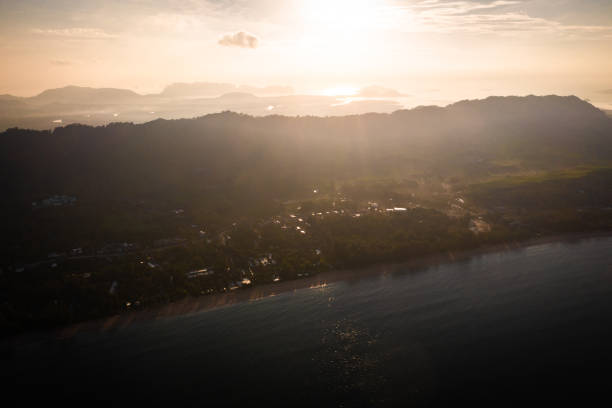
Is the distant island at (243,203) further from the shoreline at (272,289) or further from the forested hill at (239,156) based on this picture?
the shoreline at (272,289)

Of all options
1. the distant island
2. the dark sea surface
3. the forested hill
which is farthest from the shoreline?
the forested hill

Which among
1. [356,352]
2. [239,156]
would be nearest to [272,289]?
[356,352]

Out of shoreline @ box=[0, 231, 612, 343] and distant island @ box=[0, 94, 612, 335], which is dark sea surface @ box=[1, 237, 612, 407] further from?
distant island @ box=[0, 94, 612, 335]

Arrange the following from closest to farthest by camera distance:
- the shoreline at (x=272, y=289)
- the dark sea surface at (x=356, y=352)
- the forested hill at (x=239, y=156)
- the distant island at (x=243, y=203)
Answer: the dark sea surface at (x=356, y=352), the shoreline at (x=272, y=289), the distant island at (x=243, y=203), the forested hill at (x=239, y=156)

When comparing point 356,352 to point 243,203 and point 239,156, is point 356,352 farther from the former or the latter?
point 239,156

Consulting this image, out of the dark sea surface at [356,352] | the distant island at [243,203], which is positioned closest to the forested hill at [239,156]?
the distant island at [243,203]
